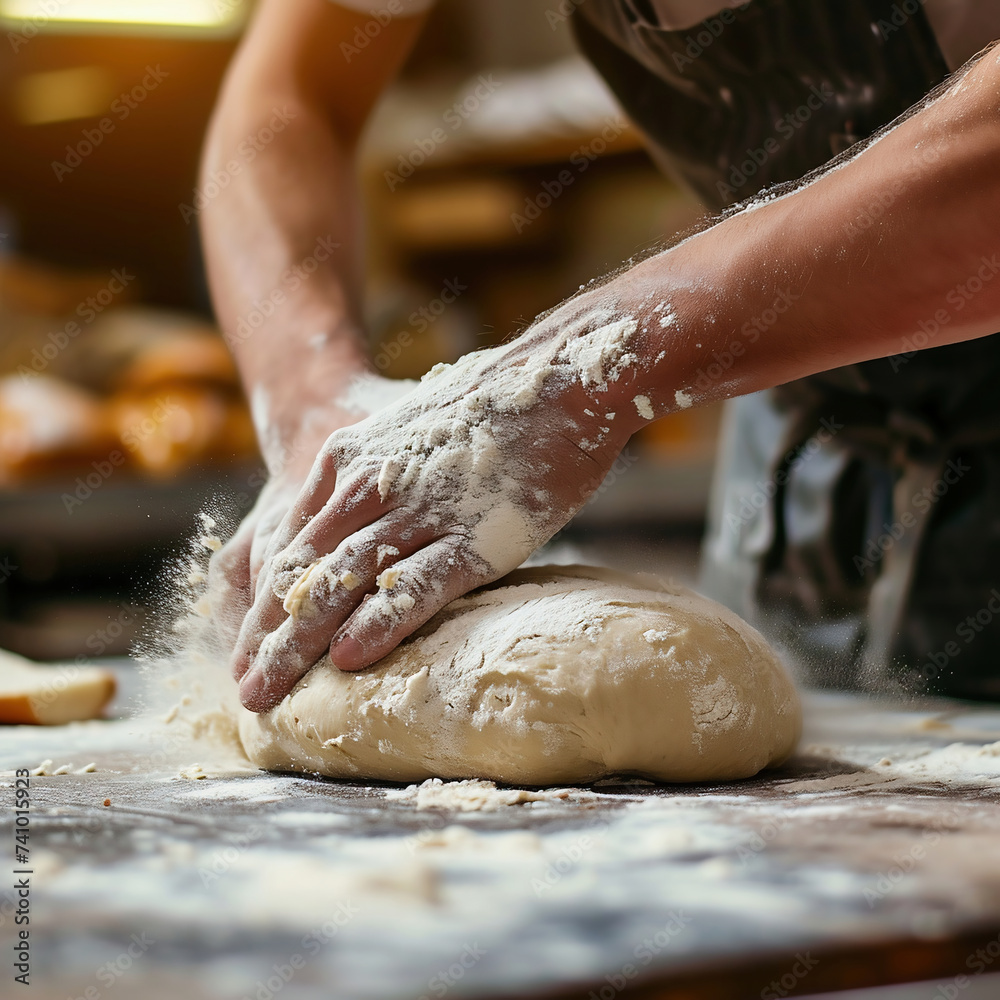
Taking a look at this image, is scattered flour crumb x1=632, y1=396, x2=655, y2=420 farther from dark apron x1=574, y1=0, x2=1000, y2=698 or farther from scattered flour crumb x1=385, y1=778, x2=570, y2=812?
dark apron x1=574, y1=0, x2=1000, y2=698

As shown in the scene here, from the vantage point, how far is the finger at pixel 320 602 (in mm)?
933

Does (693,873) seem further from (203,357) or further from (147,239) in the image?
(147,239)

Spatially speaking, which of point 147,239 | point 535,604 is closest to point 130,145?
point 147,239

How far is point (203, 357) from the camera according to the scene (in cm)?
328

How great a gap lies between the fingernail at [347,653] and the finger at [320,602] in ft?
0.06

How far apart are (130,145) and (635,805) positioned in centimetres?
377

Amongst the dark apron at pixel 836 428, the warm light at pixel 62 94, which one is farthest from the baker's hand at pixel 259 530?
the warm light at pixel 62 94

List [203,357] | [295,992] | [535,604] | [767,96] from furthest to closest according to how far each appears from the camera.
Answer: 1. [203,357]
2. [767,96]
3. [535,604]
4. [295,992]

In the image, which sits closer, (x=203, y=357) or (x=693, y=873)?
(x=693, y=873)

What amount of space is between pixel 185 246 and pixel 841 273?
12.1 feet

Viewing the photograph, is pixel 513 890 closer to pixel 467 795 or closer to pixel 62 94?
pixel 467 795

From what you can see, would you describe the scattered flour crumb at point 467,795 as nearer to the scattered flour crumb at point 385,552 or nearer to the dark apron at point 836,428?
the scattered flour crumb at point 385,552

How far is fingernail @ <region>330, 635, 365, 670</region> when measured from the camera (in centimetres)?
94

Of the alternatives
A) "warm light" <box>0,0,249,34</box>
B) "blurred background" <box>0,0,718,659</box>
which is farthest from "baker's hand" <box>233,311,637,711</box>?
"warm light" <box>0,0,249,34</box>
